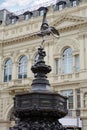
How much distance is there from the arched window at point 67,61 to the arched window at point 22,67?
18.3ft

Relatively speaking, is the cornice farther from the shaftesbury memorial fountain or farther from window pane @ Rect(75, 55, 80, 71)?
the shaftesbury memorial fountain

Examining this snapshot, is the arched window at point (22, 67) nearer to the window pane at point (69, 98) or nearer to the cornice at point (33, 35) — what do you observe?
the cornice at point (33, 35)

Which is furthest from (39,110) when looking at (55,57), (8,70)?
(8,70)

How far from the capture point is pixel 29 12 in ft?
150

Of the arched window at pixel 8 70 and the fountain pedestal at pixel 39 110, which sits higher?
the arched window at pixel 8 70

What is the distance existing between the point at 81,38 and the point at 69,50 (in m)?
2.19

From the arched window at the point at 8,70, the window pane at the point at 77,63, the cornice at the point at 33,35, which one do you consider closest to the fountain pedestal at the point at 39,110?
the window pane at the point at 77,63

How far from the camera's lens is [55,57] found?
128ft

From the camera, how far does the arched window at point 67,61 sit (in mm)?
38031

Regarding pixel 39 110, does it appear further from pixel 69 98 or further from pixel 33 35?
pixel 33 35

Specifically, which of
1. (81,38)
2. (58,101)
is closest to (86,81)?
(81,38)

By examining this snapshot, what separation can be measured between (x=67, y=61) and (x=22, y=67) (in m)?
6.68

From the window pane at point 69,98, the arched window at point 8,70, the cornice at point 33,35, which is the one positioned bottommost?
the window pane at point 69,98

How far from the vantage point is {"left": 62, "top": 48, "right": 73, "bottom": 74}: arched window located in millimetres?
38031
